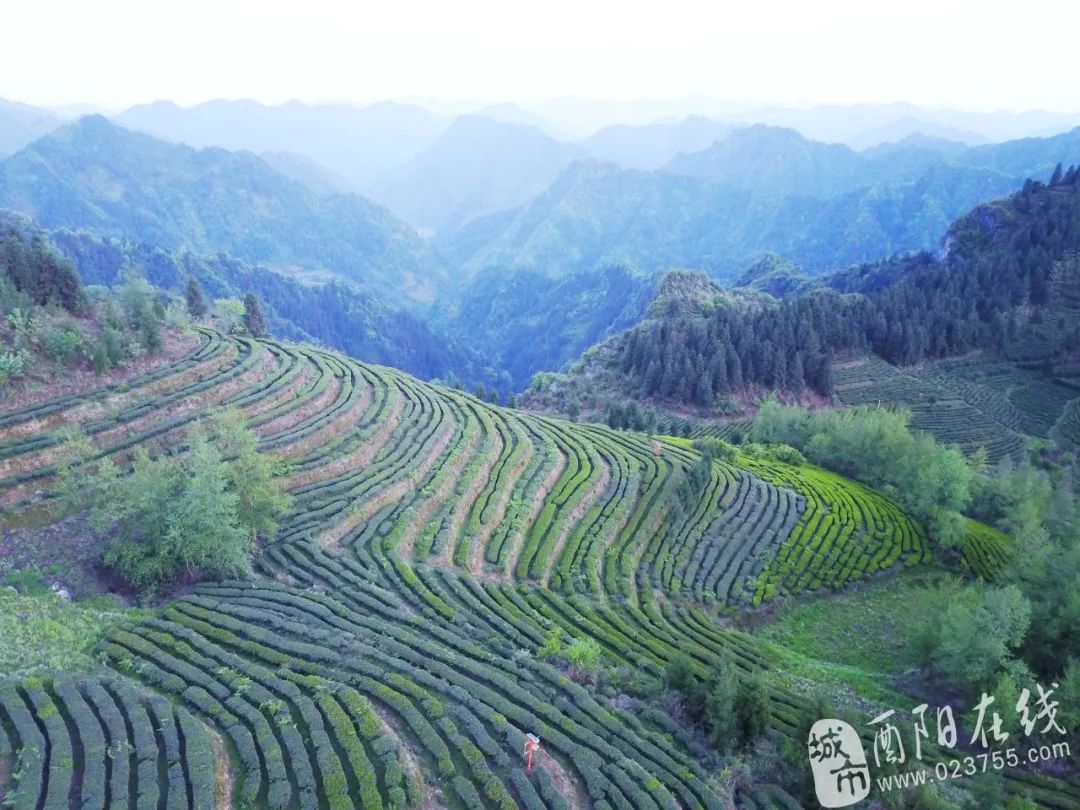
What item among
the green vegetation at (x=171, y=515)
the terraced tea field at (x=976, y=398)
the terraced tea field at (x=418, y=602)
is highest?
the green vegetation at (x=171, y=515)

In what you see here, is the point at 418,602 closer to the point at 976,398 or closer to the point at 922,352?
the point at 976,398

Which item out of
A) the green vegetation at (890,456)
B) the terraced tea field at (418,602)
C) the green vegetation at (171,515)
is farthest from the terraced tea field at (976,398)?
the green vegetation at (171,515)

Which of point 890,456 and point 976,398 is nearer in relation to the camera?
point 890,456

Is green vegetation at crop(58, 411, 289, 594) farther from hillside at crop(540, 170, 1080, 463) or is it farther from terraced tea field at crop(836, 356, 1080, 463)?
Result: terraced tea field at crop(836, 356, 1080, 463)

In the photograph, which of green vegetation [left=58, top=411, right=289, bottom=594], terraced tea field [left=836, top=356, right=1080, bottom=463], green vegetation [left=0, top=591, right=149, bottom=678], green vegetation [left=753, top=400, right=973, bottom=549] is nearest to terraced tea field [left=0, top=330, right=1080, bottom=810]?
green vegetation [left=0, top=591, right=149, bottom=678]

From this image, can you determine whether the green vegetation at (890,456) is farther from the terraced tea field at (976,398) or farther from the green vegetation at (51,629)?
the green vegetation at (51,629)

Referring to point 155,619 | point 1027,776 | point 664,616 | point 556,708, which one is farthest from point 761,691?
point 155,619

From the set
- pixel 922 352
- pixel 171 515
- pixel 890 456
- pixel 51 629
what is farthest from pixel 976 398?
pixel 51 629

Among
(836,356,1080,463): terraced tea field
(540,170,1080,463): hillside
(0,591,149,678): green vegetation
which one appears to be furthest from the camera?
(540,170,1080,463): hillside
